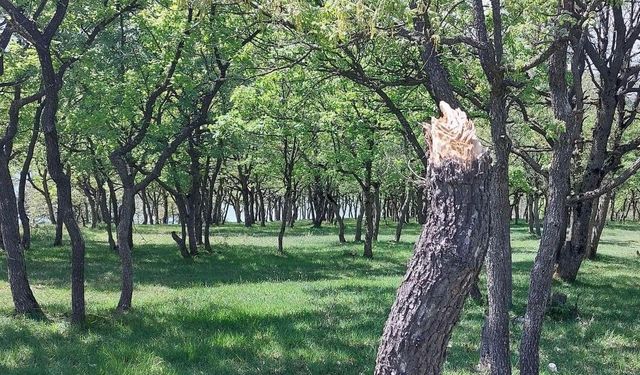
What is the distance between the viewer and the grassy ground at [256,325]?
7762 millimetres

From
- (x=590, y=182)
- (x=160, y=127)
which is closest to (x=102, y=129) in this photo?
(x=160, y=127)

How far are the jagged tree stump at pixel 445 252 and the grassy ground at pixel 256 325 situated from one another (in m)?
4.86

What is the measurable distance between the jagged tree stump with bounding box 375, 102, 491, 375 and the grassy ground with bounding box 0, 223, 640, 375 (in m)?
4.86

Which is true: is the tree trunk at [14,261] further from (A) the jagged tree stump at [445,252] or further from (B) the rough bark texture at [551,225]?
(A) the jagged tree stump at [445,252]

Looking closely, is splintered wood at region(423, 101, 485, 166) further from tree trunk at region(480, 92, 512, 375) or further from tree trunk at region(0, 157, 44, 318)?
tree trunk at region(0, 157, 44, 318)

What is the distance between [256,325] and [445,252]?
7.59m

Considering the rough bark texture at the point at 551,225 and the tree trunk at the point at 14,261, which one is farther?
the tree trunk at the point at 14,261

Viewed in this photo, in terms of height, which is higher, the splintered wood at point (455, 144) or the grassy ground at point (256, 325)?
the splintered wood at point (455, 144)

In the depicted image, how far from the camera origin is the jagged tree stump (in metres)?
2.81

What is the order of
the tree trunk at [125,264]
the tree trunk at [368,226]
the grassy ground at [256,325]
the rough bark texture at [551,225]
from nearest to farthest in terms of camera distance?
1. the rough bark texture at [551,225]
2. the grassy ground at [256,325]
3. the tree trunk at [125,264]
4. the tree trunk at [368,226]

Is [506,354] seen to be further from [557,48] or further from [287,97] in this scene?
[287,97]

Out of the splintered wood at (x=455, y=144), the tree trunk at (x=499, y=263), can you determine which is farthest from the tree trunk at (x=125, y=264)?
the splintered wood at (x=455, y=144)

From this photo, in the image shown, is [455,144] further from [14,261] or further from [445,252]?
[14,261]

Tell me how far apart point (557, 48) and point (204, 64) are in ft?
36.5
